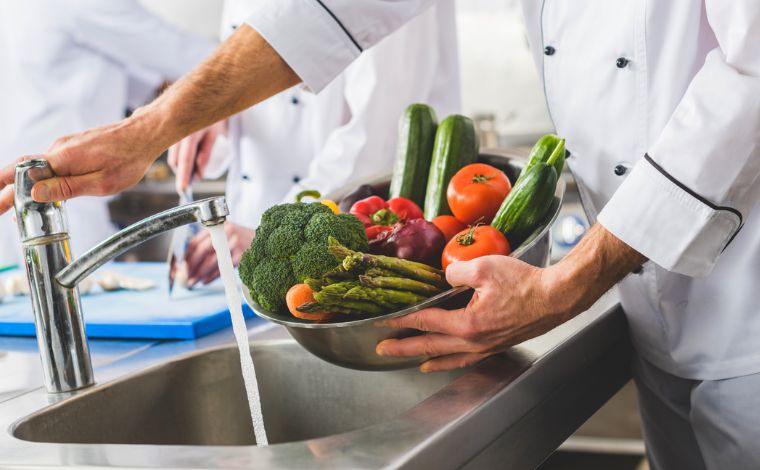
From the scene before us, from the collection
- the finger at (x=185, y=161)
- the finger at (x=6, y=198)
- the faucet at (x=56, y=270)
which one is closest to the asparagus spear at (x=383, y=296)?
the faucet at (x=56, y=270)

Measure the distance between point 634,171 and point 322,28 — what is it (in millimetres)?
504

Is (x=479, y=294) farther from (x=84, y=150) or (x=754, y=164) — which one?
(x=84, y=150)

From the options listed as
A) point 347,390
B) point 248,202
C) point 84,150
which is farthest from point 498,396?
point 248,202

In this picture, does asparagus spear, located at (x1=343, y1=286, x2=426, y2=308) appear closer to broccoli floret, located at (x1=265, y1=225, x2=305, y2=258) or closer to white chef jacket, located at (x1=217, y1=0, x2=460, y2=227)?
broccoli floret, located at (x1=265, y1=225, x2=305, y2=258)

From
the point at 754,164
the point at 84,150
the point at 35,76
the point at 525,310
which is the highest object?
the point at 35,76

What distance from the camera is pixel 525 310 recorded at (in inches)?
33.8

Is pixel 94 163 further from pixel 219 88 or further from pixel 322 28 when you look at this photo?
pixel 322 28

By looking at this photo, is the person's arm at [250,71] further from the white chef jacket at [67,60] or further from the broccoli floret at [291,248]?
the white chef jacket at [67,60]

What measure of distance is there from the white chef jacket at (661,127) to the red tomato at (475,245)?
4.6 inches

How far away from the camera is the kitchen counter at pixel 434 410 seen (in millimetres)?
685

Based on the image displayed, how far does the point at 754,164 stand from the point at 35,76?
244 cm

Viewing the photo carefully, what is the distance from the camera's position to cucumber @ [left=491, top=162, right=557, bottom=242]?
940 mm

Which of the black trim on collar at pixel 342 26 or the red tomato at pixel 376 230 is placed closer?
the red tomato at pixel 376 230

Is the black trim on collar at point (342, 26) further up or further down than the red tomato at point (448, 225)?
further up
